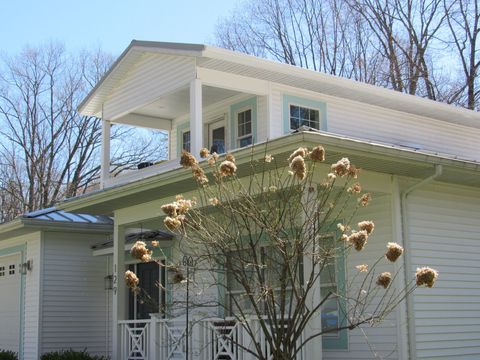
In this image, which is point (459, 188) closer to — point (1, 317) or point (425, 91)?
point (1, 317)

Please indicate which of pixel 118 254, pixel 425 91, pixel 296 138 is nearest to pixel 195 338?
pixel 118 254

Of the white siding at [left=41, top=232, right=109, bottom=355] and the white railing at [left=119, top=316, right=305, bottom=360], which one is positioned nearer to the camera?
the white railing at [left=119, top=316, right=305, bottom=360]

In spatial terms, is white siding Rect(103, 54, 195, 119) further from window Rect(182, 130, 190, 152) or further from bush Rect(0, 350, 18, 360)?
bush Rect(0, 350, 18, 360)

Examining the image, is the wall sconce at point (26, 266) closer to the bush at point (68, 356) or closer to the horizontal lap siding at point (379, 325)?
the bush at point (68, 356)

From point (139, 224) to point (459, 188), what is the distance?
611cm

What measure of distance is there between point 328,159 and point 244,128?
4.71 m

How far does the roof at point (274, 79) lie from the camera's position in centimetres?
1270

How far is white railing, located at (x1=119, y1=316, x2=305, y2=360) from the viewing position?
1056 centimetres

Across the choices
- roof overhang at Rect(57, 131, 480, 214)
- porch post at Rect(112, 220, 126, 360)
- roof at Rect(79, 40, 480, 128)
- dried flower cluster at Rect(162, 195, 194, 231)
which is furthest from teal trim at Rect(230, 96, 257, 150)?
dried flower cluster at Rect(162, 195, 194, 231)

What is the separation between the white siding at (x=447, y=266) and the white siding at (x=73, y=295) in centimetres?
857

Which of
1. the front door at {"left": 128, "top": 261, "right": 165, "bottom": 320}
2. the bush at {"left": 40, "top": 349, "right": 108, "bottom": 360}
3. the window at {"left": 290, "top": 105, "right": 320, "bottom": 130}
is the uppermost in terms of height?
the window at {"left": 290, "top": 105, "right": 320, "bottom": 130}

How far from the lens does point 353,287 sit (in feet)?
36.7

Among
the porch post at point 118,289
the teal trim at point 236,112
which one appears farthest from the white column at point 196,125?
the porch post at point 118,289

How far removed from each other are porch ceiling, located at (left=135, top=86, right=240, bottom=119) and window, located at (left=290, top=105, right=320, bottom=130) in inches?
47.7
